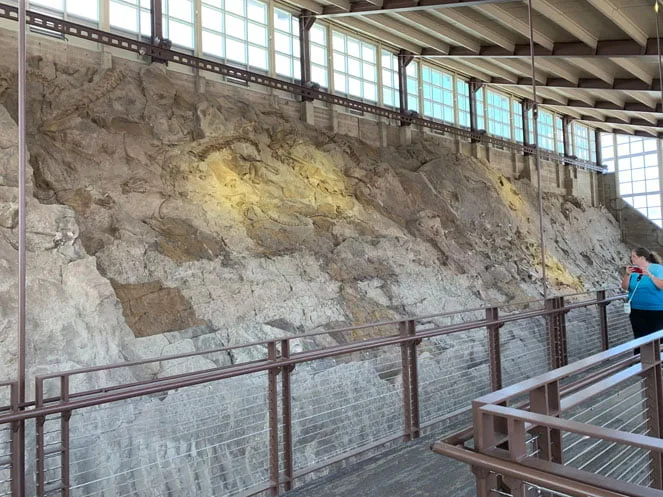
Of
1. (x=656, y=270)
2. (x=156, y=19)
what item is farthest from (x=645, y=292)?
(x=156, y=19)

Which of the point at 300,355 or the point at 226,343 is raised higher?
the point at 300,355

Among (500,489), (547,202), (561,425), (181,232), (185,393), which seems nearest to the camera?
(561,425)

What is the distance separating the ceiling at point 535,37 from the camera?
12.0 meters

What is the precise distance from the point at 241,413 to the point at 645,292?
482 centimetres

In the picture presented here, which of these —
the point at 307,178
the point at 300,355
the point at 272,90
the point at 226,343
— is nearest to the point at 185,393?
the point at 226,343

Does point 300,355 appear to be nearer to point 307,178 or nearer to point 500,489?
point 500,489

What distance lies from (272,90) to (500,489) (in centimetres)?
1362

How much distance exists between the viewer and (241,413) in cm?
686

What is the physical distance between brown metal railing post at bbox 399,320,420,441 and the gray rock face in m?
0.70

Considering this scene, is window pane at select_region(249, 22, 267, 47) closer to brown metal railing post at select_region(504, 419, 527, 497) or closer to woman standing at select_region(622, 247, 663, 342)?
woman standing at select_region(622, 247, 663, 342)

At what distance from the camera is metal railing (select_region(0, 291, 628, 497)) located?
3146mm

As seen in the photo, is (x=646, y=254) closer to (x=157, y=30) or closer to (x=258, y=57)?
(x=157, y=30)

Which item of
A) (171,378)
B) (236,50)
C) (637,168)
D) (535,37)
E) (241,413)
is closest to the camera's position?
(171,378)

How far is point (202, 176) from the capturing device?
1146cm
